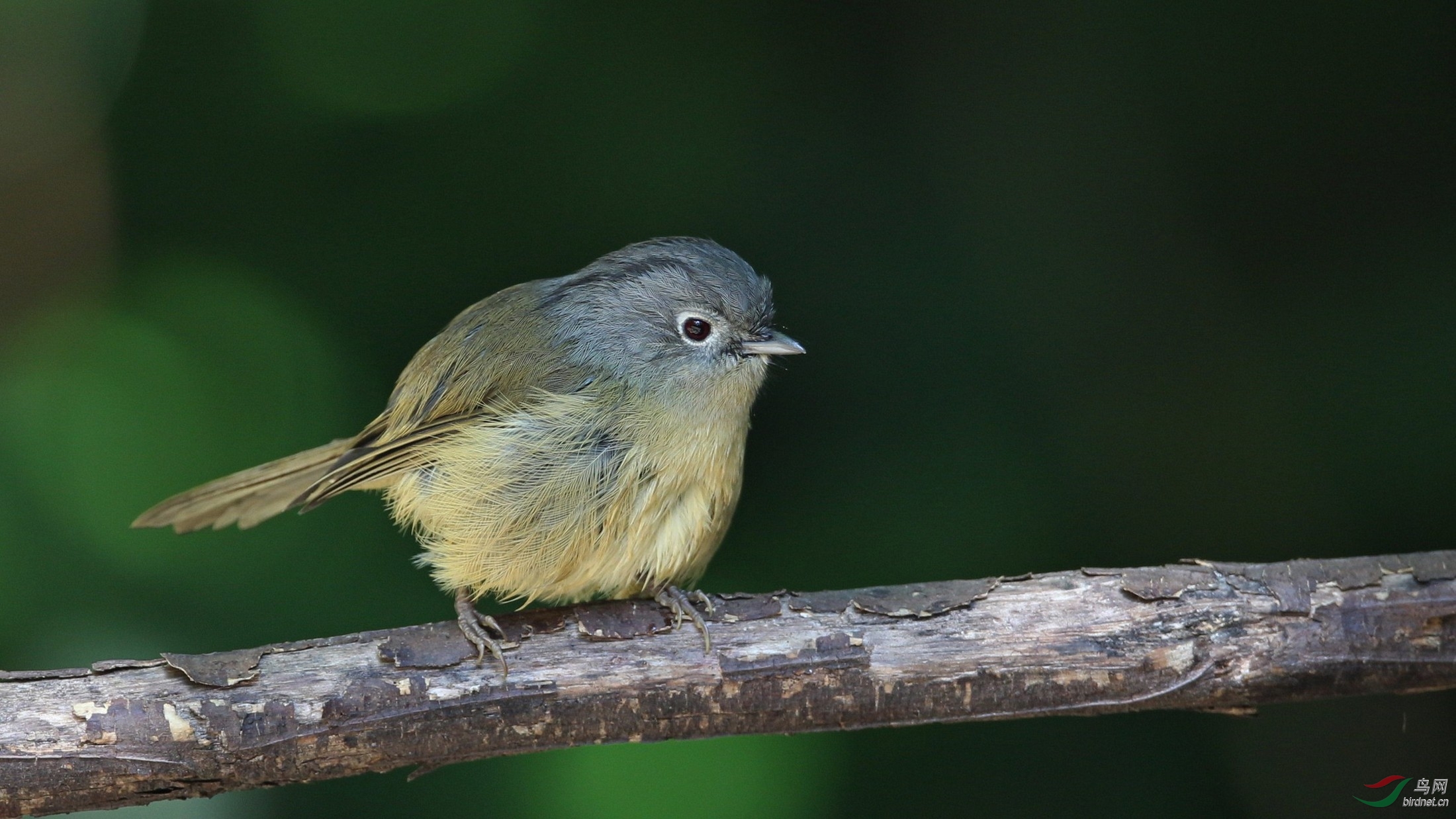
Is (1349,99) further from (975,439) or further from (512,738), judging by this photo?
(512,738)

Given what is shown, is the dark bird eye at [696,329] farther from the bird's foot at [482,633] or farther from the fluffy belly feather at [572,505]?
the bird's foot at [482,633]

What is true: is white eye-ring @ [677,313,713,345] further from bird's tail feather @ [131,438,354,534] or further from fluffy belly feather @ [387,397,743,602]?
bird's tail feather @ [131,438,354,534]

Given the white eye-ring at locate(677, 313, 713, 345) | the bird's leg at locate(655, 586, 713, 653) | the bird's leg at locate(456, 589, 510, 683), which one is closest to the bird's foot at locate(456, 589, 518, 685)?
the bird's leg at locate(456, 589, 510, 683)

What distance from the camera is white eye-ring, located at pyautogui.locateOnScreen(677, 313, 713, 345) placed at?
10.5 ft

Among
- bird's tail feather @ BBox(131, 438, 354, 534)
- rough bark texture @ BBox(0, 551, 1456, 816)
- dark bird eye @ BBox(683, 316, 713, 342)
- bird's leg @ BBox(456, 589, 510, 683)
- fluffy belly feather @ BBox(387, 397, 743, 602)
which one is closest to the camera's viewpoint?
rough bark texture @ BBox(0, 551, 1456, 816)

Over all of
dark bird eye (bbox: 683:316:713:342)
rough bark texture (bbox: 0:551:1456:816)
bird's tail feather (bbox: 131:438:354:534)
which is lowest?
rough bark texture (bbox: 0:551:1456:816)

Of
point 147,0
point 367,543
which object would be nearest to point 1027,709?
point 367,543

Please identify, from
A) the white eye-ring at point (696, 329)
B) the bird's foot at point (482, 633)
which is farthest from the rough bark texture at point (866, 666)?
the white eye-ring at point (696, 329)

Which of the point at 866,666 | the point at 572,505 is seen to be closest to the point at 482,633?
the point at 572,505

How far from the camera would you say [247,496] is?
341cm

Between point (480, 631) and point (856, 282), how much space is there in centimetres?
207

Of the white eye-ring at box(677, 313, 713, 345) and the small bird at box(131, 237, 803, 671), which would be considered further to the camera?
the white eye-ring at box(677, 313, 713, 345)

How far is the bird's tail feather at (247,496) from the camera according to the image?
3350 mm

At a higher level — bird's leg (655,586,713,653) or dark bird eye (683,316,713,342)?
dark bird eye (683,316,713,342)
